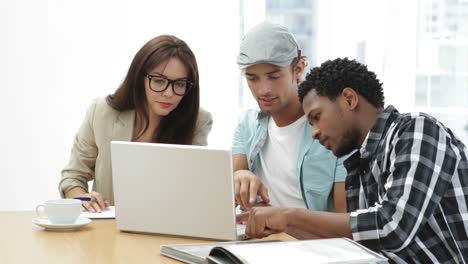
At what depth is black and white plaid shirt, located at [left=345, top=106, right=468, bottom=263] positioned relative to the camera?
174cm

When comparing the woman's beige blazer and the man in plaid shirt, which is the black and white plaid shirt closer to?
the man in plaid shirt

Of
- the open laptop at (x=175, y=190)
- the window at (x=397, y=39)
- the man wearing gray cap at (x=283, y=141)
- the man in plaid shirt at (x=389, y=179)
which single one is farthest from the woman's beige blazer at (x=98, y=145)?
the window at (x=397, y=39)

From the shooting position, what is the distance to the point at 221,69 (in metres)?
4.08

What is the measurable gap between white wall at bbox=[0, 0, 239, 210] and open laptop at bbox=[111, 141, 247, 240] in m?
1.95

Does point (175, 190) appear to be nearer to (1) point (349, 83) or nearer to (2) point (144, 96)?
(1) point (349, 83)

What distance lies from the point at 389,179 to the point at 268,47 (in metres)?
0.93

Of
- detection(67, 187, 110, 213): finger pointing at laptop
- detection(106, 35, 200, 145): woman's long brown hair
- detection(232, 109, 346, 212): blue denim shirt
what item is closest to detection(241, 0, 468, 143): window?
detection(106, 35, 200, 145): woman's long brown hair

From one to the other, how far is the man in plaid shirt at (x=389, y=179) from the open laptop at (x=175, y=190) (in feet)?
0.31

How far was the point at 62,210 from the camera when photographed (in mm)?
2121

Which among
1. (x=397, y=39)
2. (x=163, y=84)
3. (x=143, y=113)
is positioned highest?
(x=397, y=39)

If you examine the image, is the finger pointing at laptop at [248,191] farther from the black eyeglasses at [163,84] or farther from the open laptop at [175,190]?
the black eyeglasses at [163,84]

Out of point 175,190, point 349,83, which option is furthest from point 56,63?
point 349,83

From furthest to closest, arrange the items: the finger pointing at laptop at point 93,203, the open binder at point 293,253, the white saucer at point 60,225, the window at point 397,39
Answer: the window at point 397,39, the finger pointing at laptop at point 93,203, the white saucer at point 60,225, the open binder at point 293,253

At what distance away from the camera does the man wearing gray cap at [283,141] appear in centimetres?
259
